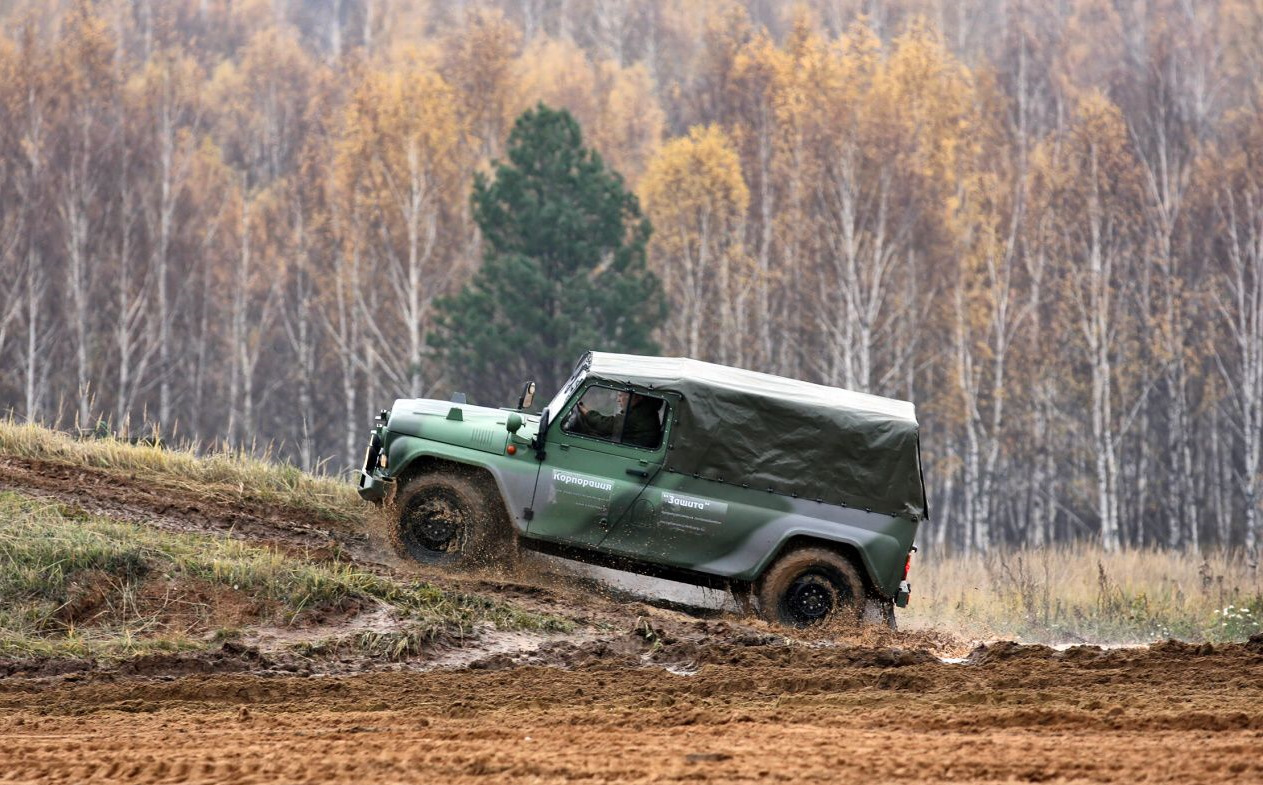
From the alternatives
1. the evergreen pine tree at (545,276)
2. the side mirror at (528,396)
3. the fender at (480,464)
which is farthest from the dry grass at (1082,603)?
the evergreen pine tree at (545,276)

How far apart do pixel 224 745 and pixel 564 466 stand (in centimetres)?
545

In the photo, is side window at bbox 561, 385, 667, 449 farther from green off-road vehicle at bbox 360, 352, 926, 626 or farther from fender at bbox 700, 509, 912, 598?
fender at bbox 700, 509, 912, 598

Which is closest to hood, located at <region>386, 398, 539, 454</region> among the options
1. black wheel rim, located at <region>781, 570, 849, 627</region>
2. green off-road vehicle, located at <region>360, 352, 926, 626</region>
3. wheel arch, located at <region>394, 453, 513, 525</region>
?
green off-road vehicle, located at <region>360, 352, 926, 626</region>

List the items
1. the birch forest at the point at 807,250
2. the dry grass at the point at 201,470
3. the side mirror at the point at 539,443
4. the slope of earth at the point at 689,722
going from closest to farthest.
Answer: the slope of earth at the point at 689,722 → the side mirror at the point at 539,443 → the dry grass at the point at 201,470 → the birch forest at the point at 807,250

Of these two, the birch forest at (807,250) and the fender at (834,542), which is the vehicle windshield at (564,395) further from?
the birch forest at (807,250)

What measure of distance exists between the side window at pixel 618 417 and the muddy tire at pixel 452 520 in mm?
1000

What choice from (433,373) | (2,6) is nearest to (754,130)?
(433,373)

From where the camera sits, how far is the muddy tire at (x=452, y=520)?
488 inches

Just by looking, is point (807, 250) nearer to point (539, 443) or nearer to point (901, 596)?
point (901, 596)

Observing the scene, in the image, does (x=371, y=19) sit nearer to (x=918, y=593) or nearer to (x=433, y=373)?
(x=433, y=373)

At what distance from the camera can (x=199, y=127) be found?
56.3 m

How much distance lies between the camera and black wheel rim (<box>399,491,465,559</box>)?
12.5 meters

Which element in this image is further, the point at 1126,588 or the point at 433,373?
the point at 433,373

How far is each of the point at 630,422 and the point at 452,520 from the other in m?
1.78
